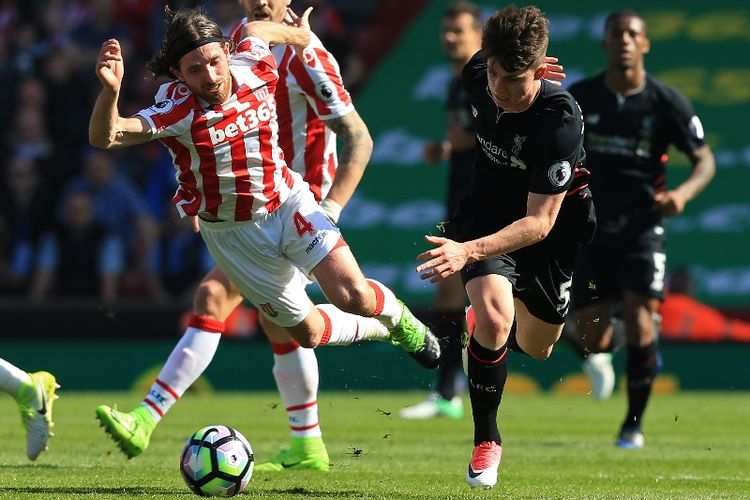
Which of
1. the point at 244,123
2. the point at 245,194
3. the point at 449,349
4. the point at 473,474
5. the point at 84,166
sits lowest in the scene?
the point at 84,166

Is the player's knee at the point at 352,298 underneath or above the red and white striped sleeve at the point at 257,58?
underneath

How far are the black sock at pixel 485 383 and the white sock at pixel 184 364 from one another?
1405 millimetres

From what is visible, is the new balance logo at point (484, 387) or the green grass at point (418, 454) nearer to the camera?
the green grass at point (418, 454)

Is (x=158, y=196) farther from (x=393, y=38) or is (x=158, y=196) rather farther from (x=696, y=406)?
(x=696, y=406)

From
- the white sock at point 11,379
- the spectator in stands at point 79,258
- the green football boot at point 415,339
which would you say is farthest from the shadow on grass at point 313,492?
the spectator in stands at point 79,258

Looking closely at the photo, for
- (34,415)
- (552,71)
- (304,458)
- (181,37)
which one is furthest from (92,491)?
(552,71)

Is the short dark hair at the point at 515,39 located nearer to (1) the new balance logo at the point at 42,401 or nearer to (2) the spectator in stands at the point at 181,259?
(1) the new balance logo at the point at 42,401

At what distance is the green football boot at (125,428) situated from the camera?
6.45 m

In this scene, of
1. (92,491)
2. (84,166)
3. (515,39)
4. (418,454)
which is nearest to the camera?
(515,39)

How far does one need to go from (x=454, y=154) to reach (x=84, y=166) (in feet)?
22.5

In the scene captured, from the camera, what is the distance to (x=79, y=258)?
15453 millimetres

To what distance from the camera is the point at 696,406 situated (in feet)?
40.3

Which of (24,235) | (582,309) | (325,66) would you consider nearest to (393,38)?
(24,235)

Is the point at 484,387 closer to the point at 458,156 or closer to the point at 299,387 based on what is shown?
the point at 299,387
